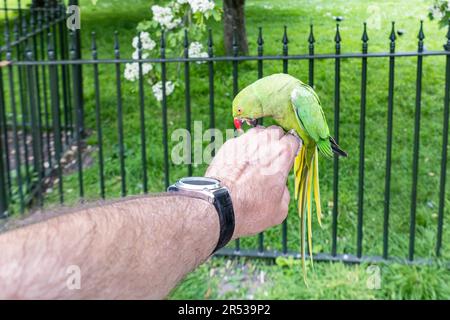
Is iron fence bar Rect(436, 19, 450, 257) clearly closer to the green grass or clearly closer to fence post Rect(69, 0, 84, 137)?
the green grass

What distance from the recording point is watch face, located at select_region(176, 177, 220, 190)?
128 centimetres

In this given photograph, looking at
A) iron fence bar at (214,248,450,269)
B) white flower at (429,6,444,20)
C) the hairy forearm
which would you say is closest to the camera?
the hairy forearm

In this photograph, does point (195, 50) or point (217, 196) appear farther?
point (195, 50)

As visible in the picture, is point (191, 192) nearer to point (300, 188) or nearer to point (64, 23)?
point (300, 188)

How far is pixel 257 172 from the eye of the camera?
1.45m

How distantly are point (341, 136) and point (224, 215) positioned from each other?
13.7 ft

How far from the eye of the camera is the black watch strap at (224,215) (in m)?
1.24

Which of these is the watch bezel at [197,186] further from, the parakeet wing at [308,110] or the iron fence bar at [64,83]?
the iron fence bar at [64,83]

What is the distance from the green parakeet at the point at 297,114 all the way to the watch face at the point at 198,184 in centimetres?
30

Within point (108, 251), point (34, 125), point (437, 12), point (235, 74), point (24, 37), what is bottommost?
point (34, 125)

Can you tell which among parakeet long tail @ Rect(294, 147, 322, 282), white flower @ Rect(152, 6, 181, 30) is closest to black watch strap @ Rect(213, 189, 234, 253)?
parakeet long tail @ Rect(294, 147, 322, 282)

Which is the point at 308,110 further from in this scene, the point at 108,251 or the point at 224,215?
the point at 108,251

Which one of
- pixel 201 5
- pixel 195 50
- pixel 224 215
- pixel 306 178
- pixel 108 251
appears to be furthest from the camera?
pixel 195 50

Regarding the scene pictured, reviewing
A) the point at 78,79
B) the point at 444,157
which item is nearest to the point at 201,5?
the point at 444,157
